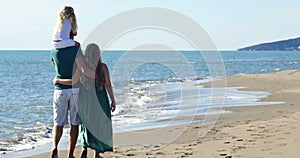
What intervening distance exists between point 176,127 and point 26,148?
3634mm

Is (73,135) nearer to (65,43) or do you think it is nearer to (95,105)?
(95,105)

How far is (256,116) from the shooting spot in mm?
13578

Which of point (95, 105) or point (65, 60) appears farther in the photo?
point (95, 105)

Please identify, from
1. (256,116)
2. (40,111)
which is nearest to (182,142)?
(256,116)

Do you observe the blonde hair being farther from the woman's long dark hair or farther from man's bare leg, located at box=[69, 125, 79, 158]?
man's bare leg, located at box=[69, 125, 79, 158]

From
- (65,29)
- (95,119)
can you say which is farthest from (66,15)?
(95,119)

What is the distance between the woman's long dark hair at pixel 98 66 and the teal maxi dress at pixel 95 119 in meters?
0.07

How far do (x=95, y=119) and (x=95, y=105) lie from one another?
0.20 m

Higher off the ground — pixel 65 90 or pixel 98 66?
pixel 98 66

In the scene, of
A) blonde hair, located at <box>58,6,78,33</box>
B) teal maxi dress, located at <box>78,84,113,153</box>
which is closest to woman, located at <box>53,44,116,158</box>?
teal maxi dress, located at <box>78,84,113,153</box>

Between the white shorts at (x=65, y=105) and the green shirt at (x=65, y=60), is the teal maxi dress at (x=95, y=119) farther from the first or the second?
the green shirt at (x=65, y=60)

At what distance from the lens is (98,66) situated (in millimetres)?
7074

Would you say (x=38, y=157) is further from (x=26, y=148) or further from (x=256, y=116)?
(x=256, y=116)

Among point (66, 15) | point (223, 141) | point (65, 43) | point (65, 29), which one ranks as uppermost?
point (66, 15)
